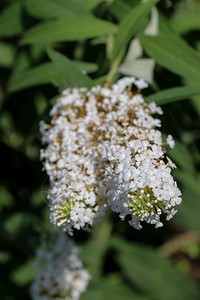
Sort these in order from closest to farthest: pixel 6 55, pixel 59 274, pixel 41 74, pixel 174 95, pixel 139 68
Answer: pixel 174 95
pixel 139 68
pixel 41 74
pixel 59 274
pixel 6 55

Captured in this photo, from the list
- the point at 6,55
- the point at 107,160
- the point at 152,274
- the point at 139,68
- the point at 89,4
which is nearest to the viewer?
the point at 107,160

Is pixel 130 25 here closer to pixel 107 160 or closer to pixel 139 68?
pixel 139 68

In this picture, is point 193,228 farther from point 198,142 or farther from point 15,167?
point 15,167

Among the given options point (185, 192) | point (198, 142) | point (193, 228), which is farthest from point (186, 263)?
point (198, 142)

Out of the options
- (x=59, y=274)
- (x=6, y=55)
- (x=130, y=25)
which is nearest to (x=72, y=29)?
(x=130, y=25)

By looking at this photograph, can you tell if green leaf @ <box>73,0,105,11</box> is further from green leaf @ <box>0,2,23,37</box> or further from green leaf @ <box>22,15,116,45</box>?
green leaf @ <box>0,2,23,37</box>

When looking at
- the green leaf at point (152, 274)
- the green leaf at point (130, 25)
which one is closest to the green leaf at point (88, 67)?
the green leaf at point (130, 25)

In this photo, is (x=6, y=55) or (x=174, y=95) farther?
(x=6, y=55)

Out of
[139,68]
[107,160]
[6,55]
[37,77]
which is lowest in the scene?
[6,55]

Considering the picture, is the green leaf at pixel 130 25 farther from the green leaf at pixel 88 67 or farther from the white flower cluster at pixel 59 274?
the white flower cluster at pixel 59 274
